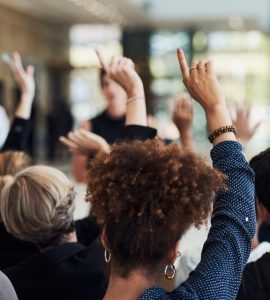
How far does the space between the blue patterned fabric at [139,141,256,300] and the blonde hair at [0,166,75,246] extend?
2.01 feet

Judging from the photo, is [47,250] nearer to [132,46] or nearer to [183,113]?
[183,113]

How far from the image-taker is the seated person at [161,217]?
1.27 m

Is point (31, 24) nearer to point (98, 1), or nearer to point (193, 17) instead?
point (98, 1)

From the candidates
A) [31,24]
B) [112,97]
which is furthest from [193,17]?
[112,97]

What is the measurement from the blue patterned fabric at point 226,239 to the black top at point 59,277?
60 centimetres

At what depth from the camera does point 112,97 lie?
4047 millimetres

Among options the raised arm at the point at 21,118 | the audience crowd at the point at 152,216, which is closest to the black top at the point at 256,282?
the audience crowd at the point at 152,216

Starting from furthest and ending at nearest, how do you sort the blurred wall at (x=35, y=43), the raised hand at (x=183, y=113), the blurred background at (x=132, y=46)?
the blurred background at (x=132, y=46) → the blurred wall at (x=35, y=43) → the raised hand at (x=183, y=113)

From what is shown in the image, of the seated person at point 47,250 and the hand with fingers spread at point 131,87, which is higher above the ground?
the hand with fingers spread at point 131,87

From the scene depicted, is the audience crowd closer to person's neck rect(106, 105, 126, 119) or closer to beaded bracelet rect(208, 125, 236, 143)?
beaded bracelet rect(208, 125, 236, 143)

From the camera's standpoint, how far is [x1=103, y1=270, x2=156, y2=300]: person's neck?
129 cm

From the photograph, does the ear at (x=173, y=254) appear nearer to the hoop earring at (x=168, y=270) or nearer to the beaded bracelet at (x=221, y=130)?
the hoop earring at (x=168, y=270)

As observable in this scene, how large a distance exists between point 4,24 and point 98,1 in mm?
2084

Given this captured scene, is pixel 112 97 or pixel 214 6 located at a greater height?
pixel 214 6
